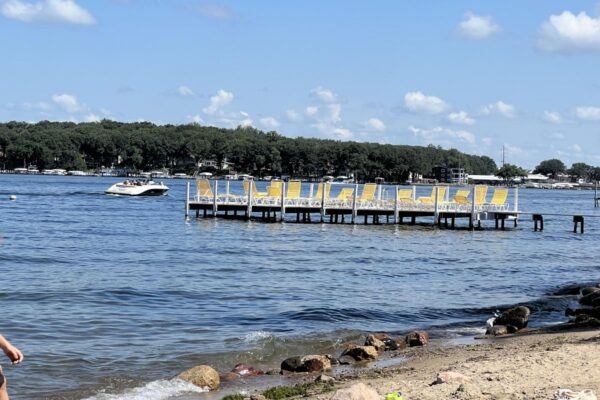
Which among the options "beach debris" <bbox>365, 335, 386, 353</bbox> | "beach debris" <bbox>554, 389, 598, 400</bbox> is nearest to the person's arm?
"beach debris" <bbox>554, 389, 598, 400</bbox>

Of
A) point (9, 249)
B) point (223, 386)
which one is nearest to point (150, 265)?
point (9, 249)

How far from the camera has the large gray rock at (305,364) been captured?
47.9ft

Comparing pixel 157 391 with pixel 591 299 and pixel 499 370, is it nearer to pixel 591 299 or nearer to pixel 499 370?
pixel 499 370

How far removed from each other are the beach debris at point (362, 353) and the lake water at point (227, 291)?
1.45 metres

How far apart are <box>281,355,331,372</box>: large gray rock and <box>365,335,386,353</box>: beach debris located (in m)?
1.91

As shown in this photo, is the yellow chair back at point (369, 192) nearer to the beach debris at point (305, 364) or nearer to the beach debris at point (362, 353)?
the beach debris at point (362, 353)

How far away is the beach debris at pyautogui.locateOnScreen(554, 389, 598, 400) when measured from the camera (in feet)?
30.0

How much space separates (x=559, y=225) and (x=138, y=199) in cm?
4440

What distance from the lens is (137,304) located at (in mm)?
21672

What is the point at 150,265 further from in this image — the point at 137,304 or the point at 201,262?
the point at 137,304

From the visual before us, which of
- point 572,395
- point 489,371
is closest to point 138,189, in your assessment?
point 489,371

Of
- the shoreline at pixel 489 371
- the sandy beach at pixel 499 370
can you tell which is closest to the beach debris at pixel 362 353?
the shoreline at pixel 489 371

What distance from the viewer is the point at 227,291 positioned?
2448cm

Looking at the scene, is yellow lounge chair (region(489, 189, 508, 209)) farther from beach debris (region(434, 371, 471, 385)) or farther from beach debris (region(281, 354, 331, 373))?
beach debris (region(434, 371, 471, 385))
